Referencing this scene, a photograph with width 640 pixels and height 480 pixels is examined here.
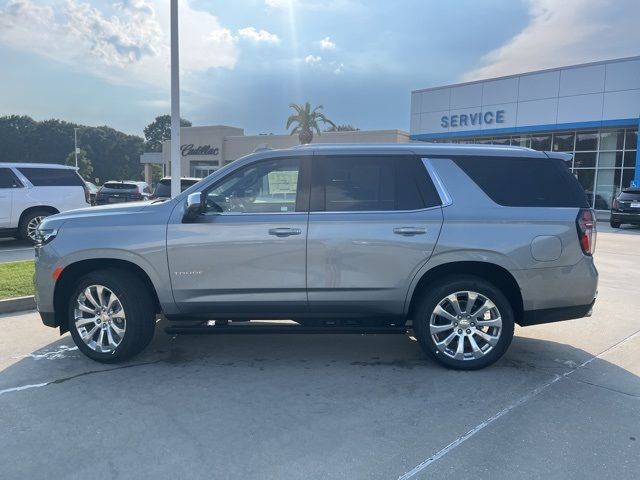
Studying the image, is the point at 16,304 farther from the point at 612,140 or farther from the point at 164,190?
the point at 612,140

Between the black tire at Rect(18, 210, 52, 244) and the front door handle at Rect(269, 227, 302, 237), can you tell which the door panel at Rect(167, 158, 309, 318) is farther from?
the black tire at Rect(18, 210, 52, 244)

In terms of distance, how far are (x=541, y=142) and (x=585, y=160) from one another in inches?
108

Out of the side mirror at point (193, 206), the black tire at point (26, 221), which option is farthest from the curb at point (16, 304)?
the black tire at point (26, 221)

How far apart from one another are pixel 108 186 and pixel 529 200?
644 inches

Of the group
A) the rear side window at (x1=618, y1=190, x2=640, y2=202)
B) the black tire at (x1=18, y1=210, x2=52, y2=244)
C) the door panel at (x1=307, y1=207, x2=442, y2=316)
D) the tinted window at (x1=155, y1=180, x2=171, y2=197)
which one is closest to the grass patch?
the black tire at (x1=18, y1=210, x2=52, y2=244)

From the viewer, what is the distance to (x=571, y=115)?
27266 mm

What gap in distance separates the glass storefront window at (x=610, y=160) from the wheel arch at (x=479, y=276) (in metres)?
26.4

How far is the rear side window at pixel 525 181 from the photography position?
179 inches

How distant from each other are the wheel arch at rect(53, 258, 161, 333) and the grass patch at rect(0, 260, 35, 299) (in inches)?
94.3

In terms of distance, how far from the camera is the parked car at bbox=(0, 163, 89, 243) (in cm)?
1134

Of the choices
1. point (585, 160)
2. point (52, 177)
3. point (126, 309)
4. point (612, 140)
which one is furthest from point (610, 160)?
point (126, 309)

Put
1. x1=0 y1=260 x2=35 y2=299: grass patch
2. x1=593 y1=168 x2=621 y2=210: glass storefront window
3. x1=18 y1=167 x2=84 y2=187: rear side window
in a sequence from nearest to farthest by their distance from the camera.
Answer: x1=0 y1=260 x2=35 y2=299: grass patch → x1=18 y1=167 x2=84 y2=187: rear side window → x1=593 y1=168 x2=621 y2=210: glass storefront window

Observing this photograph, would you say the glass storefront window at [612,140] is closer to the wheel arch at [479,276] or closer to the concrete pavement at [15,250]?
the wheel arch at [479,276]

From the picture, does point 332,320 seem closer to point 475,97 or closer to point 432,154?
point 432,154
